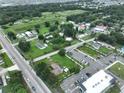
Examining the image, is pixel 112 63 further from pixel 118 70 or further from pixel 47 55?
pixel 47 55

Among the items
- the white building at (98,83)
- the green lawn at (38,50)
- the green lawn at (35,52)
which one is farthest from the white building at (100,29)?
the white building at (98,83)

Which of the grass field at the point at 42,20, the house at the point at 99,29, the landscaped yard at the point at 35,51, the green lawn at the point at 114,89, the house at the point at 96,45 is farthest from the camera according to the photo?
the grass field at the point at 42,20

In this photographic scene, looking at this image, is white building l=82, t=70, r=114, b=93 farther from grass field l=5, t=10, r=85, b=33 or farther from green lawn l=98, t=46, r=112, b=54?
grass field l=5, t=10, r=85, b=33

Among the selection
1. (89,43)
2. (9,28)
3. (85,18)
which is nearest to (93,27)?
(85,18)

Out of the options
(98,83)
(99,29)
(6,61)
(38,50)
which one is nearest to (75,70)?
(98,83)

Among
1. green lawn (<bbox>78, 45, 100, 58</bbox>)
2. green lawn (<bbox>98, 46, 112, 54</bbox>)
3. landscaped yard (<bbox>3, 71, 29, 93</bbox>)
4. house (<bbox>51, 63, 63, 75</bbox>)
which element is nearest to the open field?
green lawn (<bbox>78, 45, 100, 58</bbox>)

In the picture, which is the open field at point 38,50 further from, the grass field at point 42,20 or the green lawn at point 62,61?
the grass field at point 42,20
